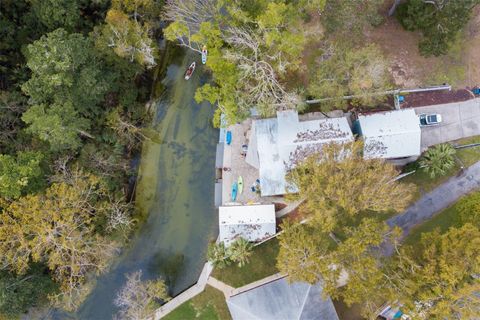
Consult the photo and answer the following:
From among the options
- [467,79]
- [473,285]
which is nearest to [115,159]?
[473,285]

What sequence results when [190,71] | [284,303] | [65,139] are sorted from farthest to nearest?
[190,71] < [284,303] < [65,139]

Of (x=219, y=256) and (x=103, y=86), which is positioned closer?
(x=103, y=86)

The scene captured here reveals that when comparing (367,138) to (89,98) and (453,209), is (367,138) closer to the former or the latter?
(453,209)

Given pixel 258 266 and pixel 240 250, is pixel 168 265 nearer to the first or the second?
pixel 240 250

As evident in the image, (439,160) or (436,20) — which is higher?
(436,20)

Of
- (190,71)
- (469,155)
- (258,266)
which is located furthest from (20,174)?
(469,155)

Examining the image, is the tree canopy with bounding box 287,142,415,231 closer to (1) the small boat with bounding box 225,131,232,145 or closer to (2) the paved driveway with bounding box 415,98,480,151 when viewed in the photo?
(2) the paved driveway with bounding box 415,98,480,151

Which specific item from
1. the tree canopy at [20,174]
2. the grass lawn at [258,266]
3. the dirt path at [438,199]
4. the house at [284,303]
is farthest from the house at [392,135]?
the tree canopy at [20,174]

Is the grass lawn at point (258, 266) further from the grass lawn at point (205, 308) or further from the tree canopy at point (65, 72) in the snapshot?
the tree canopy at point (65, 72)
